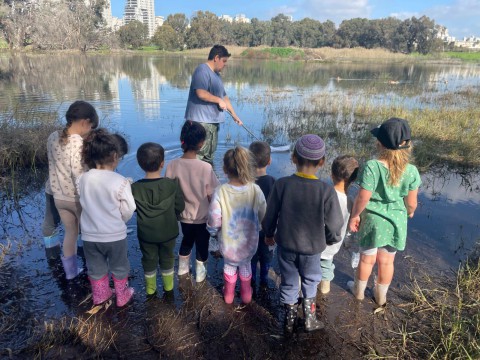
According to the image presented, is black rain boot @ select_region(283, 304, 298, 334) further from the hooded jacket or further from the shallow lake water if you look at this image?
the hooded jacket

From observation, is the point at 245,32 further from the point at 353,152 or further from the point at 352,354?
the point at 352,354

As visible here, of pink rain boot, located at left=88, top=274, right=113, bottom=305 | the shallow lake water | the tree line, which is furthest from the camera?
the tree line

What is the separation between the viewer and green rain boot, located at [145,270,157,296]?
2752 millimetres

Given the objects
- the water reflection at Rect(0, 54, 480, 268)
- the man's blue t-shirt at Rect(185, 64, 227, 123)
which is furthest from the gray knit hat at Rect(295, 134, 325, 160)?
the man's blue t-shirt at Rect(185, 64, 227, 123)

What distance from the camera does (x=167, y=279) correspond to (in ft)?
9.30

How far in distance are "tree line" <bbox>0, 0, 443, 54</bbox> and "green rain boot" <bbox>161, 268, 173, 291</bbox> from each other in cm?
4938

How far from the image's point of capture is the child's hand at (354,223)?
2645 millimetres

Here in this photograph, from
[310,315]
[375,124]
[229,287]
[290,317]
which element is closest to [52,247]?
[229,287]

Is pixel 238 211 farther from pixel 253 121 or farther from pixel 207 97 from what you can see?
pixel 253 121

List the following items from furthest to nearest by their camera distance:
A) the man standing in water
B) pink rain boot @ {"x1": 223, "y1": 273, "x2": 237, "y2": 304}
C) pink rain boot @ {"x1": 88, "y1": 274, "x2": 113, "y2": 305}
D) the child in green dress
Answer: the man standing in water, pink rain boot @ {"x1": 223, "y1": 273, "x2": 237, "y2": 304}, pink rain boot @ {"x1": 88, "y1": 274, "x2": 113, "y2": 305}, the child in green dress

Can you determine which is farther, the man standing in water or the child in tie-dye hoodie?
the man standing in water

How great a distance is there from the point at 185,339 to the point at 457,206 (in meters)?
4.32

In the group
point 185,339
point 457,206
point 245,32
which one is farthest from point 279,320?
point 245,32

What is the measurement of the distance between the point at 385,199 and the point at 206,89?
114 inches
